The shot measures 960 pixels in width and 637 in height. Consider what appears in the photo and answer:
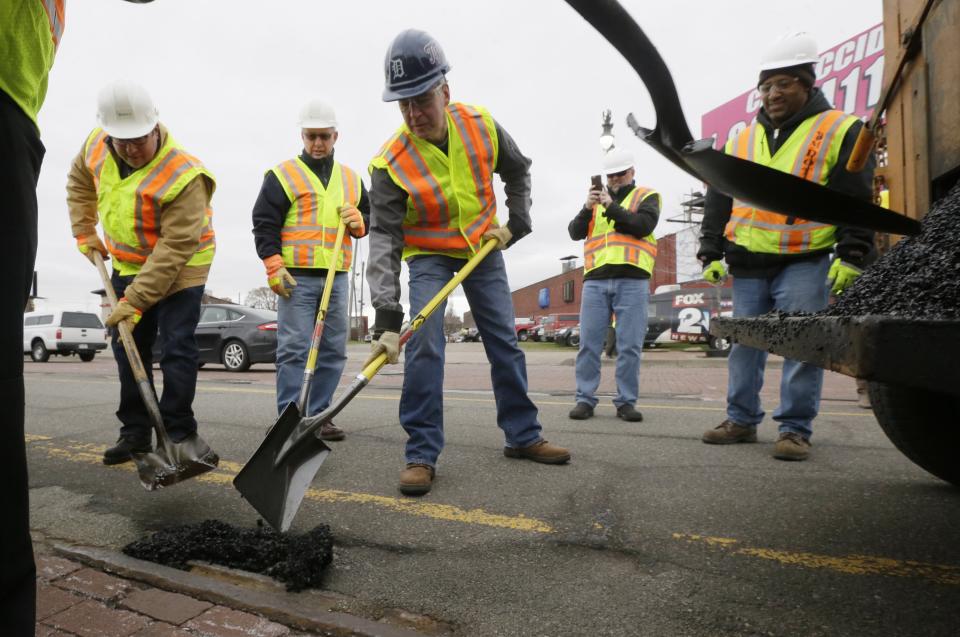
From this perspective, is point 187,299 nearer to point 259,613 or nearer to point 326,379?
point 326,379

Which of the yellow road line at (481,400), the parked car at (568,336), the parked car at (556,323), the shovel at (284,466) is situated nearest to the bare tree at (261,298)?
the parked car at (556,323)

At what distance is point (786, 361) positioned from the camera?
10.5ft

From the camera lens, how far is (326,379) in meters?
3.57

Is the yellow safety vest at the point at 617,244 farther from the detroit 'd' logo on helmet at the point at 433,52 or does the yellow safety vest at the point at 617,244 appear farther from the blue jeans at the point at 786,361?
the detroit 'd' logo on helmet at the point at 433,52

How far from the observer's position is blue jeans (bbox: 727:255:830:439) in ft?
9.95

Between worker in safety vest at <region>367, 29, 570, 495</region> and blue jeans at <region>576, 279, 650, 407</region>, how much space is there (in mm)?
1587

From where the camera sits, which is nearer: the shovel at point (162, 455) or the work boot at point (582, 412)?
the shovel at point (162, 455)

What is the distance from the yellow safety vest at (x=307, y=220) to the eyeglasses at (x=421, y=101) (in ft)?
3.93

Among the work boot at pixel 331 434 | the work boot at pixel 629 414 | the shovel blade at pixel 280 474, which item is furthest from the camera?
the work boot at pixel 629 414

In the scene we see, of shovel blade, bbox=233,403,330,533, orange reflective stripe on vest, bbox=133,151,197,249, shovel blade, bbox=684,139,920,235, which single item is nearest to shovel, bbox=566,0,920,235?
shovel blade, bbox=684,139,920,235

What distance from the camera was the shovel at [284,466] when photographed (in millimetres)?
1953

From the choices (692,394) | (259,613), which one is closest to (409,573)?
(259,613)

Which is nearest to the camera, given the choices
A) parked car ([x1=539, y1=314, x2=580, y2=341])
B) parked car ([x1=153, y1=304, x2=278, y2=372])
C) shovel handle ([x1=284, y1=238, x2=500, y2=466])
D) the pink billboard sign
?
shovel handle ([x1=284, y1=238, x2=500, y2=466])

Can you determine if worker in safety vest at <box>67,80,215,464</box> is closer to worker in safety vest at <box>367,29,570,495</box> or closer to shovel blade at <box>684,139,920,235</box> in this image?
worker in safety vest at <box>367,29,570,495</box>
